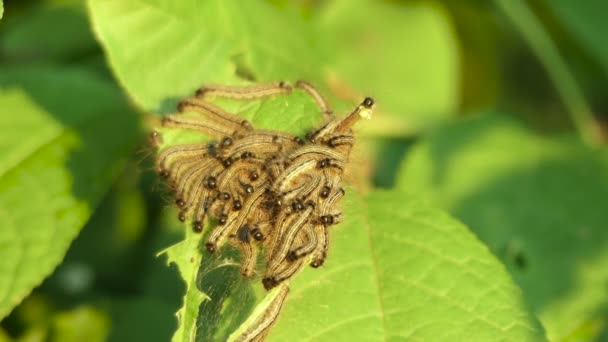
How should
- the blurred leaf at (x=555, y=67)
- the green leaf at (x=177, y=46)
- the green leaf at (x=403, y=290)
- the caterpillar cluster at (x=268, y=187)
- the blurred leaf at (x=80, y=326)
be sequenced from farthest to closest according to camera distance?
the blurred leaf at (x=555, y=67) → the blurred leaf at (x=80, y=326) → the green leaf at (x=177, y=46) → the green leaf at (x=403, y=290) → the caterpillar cluster at (x=268, y=187)

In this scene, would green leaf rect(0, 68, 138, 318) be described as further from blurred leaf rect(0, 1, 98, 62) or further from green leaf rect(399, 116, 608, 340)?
green leaf rect(399, 116, 608, 340)

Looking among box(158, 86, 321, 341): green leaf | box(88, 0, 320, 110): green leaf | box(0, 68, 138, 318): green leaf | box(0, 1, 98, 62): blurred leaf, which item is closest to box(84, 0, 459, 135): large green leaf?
box(88, 0, 320, 110): green leaf

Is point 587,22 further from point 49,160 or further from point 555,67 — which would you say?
point 49,160

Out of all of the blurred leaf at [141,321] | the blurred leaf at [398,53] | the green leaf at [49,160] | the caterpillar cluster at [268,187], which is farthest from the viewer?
the blurred leaf at [398,53]

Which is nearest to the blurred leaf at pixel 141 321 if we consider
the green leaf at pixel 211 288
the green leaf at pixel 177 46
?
the green leaf at pixel 177 46

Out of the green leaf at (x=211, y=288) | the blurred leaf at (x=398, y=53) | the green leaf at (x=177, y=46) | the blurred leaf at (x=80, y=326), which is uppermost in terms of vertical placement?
the blurred leaf at (x=398, y=53)

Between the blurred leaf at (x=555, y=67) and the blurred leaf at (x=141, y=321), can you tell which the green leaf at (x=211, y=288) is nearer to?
the blurred leaf at (x=141, y=321)

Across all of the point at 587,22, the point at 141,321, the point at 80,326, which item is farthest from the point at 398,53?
the point at 80,326
